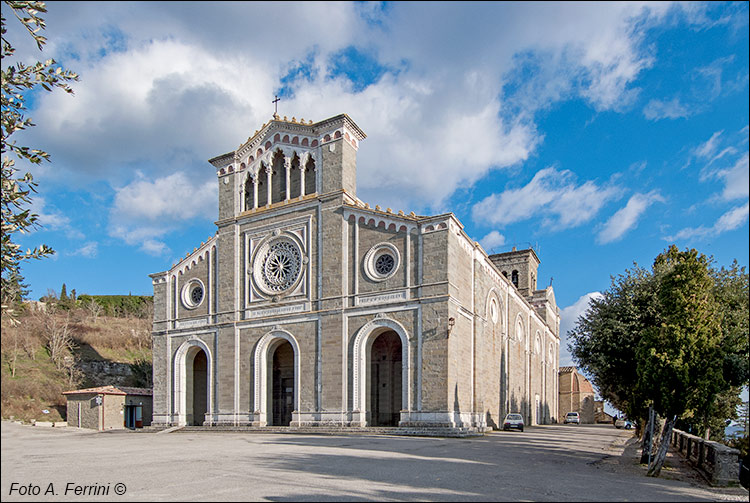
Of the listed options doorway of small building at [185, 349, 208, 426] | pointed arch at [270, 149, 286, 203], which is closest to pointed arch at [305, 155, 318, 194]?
pointed arch at [270, 149, 286, 203]

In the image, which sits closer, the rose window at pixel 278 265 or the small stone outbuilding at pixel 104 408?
the rose window at pixel 278 265

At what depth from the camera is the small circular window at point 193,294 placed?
38078mm

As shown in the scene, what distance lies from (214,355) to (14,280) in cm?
2868

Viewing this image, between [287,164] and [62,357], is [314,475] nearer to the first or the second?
[287,164]

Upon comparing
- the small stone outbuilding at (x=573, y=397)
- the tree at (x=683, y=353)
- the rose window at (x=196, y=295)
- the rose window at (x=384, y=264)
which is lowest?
the small stone outbuilding at (x=573, y=397)

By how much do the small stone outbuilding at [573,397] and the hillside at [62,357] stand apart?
47.9 meters

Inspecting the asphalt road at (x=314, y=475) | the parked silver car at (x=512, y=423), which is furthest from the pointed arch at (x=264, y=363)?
the parked silver car at (x=512, y=423)

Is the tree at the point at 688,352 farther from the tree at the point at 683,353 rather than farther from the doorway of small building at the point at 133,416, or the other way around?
the doorway of small building at the point at 133,416

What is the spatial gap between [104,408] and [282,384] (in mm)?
12028

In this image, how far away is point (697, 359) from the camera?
16.1m

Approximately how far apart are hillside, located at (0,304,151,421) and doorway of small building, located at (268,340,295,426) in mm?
17087

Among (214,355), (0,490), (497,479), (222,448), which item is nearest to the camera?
(0,490)

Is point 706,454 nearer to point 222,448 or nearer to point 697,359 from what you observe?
point 697,359

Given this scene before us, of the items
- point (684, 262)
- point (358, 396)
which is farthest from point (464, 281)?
point (684, 262)
